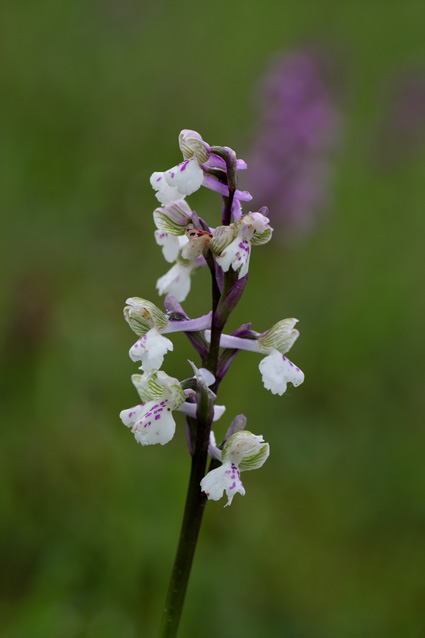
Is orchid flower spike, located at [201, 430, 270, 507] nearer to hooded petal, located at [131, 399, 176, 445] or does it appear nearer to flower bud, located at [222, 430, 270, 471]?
flower bud, located at [222, 430, 270, 471]

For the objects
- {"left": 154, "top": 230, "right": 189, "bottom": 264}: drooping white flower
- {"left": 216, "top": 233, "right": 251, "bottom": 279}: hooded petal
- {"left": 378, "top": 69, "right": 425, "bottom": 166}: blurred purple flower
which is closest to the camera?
{"left": 216, "top": 233, "right": 251, "bottom": 279}: hooded petal

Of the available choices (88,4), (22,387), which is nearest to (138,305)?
(22,387)

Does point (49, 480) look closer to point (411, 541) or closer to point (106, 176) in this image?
point (411, 541)

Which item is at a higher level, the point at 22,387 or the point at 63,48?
the point at 63,48

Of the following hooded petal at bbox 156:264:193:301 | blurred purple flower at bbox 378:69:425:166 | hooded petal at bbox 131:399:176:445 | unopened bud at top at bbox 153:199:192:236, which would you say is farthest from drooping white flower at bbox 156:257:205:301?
blurred purple flower at bbox 378:69:425:166

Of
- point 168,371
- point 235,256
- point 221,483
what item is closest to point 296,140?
point 168,371

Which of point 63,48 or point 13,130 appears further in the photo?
point 63,48
